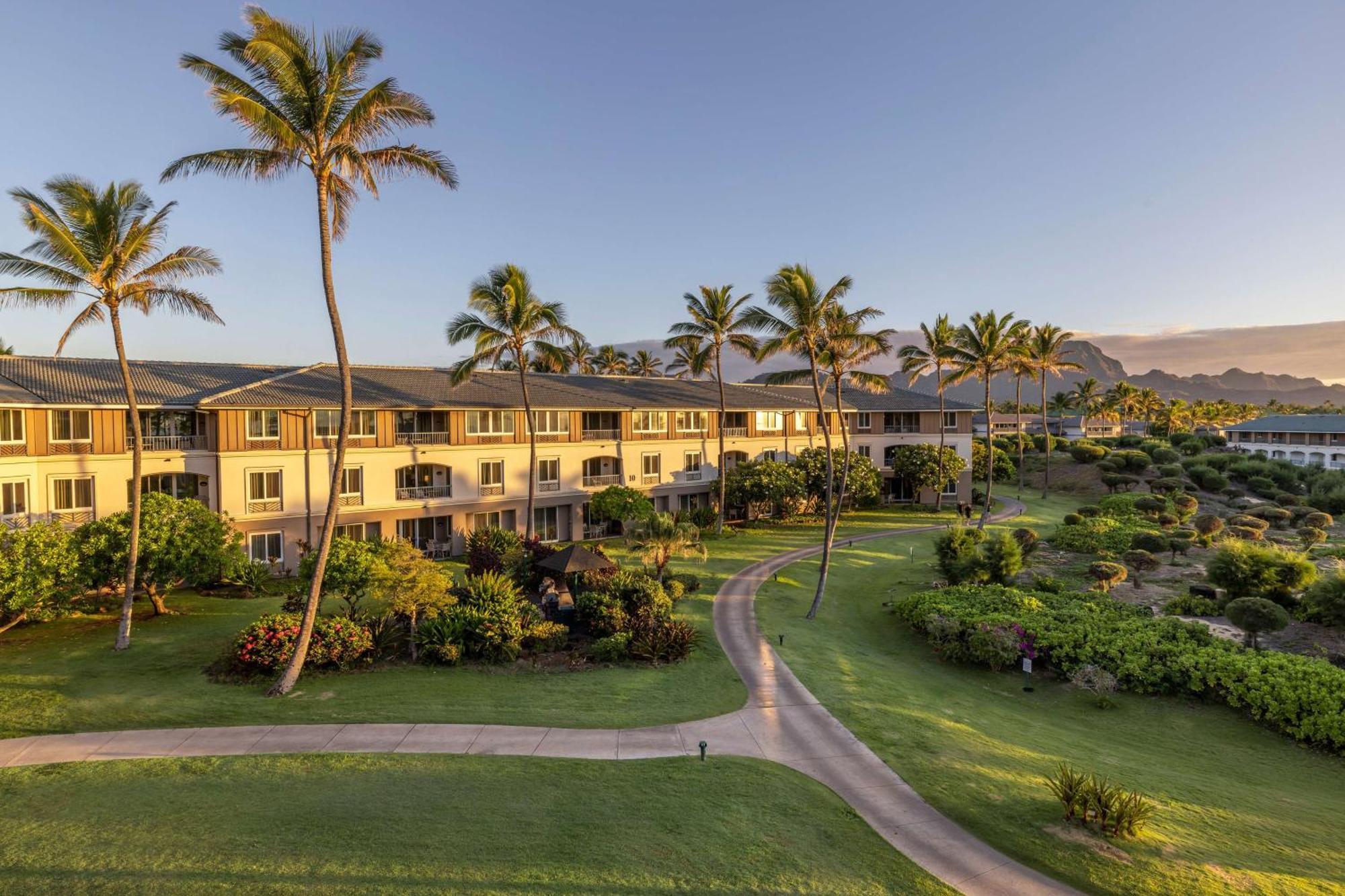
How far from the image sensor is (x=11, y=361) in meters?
31.8

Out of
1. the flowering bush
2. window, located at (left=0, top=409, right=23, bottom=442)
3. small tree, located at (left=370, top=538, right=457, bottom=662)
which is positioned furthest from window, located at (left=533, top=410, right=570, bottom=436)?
window, located at (left=0, top=409, right=23, bottom=442)

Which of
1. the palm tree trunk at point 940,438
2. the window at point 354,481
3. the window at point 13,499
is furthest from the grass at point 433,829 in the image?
the palm tree trunk at point 940,438

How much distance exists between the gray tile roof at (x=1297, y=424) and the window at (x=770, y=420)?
77379mm

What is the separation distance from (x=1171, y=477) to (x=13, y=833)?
248 feet

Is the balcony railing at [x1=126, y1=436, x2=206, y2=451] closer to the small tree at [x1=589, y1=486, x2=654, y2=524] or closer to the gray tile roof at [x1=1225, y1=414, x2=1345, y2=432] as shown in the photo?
the small tree at [x1=589, y1=486, x2=654, y2=524]

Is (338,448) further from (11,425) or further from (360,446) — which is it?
(11,425)

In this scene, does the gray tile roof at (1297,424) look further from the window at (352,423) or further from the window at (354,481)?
the window at (354,481)

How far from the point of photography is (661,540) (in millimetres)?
29094

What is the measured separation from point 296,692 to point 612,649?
343 inches

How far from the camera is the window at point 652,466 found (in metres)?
46.2

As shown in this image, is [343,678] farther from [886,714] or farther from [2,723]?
[886,714]

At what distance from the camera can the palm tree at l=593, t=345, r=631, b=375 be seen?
242ft

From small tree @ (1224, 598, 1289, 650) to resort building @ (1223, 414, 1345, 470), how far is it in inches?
2988

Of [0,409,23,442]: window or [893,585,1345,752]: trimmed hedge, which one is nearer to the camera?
[893,585,1345,752]: trimmed hedge
